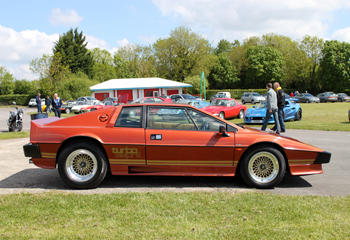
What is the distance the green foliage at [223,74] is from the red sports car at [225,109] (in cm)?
5515

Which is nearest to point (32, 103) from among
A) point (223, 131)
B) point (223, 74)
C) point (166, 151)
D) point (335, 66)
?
point (223, 74)

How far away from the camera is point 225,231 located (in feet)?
10.0

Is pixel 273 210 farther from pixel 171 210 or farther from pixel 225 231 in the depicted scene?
pixel 171 210

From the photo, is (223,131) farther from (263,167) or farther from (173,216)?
(173,216)

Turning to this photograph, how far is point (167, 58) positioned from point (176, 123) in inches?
2561

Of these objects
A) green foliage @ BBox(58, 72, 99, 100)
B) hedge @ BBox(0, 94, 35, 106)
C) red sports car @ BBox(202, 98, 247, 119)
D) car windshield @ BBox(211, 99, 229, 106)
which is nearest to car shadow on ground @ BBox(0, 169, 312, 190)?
red sports car @ BBox(202, 98, 247, 119)

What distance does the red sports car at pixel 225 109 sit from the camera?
1734 cm

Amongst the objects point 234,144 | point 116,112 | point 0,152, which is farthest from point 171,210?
point 0,152

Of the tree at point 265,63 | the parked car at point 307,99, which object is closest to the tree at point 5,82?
the tree at point 265,63

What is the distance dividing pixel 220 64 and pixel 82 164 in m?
71.8

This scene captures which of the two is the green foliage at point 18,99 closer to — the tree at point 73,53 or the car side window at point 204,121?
the tree at point 73,53

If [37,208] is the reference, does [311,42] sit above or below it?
above

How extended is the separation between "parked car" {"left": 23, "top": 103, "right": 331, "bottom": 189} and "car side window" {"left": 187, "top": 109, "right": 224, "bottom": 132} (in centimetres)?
2

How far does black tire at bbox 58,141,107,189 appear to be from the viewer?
459 centimetres
